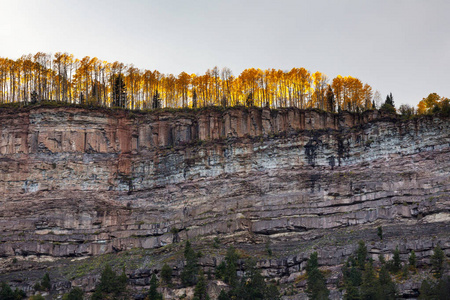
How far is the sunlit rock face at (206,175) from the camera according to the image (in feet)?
334

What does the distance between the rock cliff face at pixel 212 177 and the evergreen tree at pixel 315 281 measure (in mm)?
2572

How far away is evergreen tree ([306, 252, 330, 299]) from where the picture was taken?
277 ft

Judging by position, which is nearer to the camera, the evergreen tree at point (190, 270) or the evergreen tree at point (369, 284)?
the evergreen tree at point (369, 284)

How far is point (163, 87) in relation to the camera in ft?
432

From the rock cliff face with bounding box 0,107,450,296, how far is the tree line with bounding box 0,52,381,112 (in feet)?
29.2

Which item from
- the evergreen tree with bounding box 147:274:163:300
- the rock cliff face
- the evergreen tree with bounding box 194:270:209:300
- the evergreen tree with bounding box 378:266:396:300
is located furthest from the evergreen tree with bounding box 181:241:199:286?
the evergreen tree with bounding box 378:266:396:300

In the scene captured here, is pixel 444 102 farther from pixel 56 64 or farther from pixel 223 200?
pixel 56 64

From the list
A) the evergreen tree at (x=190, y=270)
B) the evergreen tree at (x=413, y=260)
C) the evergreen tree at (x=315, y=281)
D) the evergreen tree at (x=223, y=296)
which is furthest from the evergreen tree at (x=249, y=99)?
the evergreen tree at (x=413, y=260)

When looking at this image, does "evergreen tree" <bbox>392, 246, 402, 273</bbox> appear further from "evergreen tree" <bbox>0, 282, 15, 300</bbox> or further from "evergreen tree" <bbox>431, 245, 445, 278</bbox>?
"evergreen tree" <bbox>0, 282, 15, 300</bbox>

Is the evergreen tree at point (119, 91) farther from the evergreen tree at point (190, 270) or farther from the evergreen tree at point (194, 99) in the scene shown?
the evergreen tree at point (190, 270)

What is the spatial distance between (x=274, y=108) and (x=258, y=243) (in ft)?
80.6

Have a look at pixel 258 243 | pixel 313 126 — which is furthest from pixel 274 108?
pixel 258 243

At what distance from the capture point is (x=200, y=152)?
114062 millimetres

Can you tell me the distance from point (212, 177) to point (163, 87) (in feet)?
Result: 81.9
